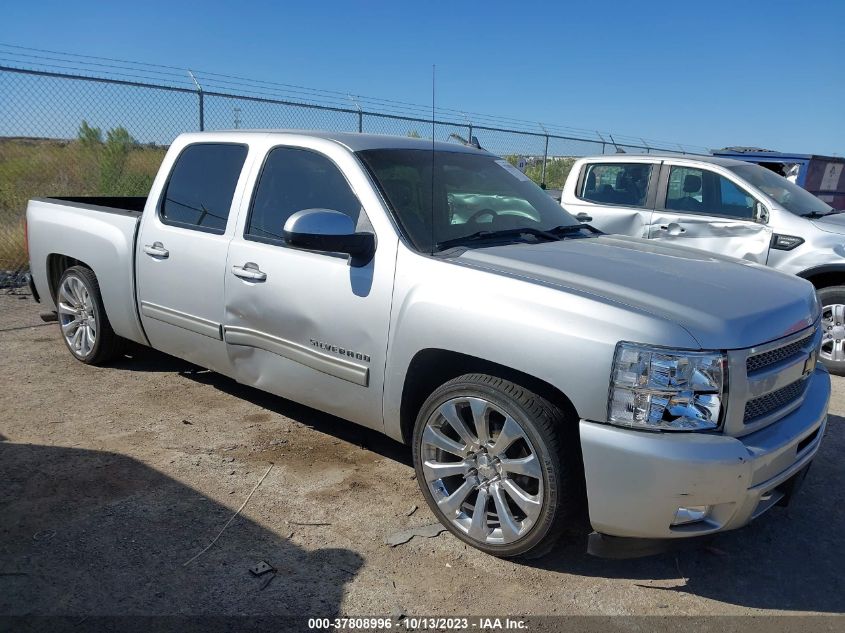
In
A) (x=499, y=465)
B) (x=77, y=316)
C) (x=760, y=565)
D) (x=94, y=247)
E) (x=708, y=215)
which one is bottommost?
(x=760, y=565)

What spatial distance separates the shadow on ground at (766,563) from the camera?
2932 mm

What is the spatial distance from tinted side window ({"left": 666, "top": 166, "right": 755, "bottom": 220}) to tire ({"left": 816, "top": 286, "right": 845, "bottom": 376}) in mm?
969

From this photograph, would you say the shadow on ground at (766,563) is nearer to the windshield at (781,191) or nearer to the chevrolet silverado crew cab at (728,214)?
the chevrolet silverado crew cab at (728,214)

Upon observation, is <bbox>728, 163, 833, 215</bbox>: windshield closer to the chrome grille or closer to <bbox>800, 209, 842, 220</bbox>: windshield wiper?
<bbox>800, 209, 842, 220</bbox>: windshield wiper

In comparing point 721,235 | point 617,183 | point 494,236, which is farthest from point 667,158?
Result: point 494,236

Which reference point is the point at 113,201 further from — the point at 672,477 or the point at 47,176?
the point at 672,477

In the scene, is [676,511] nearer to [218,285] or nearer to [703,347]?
[703,347]

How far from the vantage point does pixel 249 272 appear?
3896 millimetres

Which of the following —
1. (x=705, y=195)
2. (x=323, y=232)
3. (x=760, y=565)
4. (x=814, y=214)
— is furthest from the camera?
(x=705, y=195)

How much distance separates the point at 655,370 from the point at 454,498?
112 centimetres

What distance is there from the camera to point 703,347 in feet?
8.48

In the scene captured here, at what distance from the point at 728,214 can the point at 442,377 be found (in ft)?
14.9

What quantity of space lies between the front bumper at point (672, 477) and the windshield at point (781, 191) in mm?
4446

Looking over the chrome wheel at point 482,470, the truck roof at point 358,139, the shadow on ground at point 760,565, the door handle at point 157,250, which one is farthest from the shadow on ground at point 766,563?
the door handle at point 157,250
